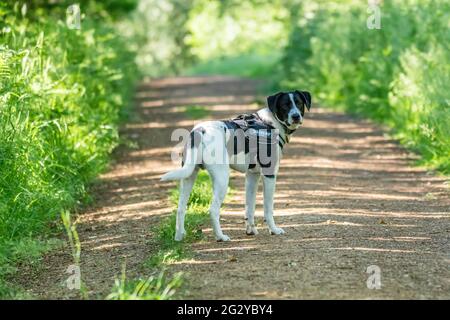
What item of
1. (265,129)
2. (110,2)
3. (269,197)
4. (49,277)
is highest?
(110,2)

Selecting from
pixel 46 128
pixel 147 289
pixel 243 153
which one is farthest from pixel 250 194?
pixel 46 128

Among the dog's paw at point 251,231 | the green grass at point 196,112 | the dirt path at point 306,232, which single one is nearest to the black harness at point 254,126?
the dog's paw at point 251,231

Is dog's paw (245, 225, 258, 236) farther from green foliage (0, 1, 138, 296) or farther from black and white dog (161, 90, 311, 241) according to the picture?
green foliage (0, 1, 138, 296)

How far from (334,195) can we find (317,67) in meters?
12.1

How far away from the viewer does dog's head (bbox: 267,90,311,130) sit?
7926 millimetres

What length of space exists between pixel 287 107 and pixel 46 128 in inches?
136

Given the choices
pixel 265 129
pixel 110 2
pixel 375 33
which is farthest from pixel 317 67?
pixel 265 129

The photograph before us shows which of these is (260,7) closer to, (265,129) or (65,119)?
(65,119)

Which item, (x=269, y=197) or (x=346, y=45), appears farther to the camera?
(x=346, y=45)

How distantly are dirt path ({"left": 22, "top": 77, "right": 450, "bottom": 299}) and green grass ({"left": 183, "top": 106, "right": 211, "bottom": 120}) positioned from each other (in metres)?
4.09

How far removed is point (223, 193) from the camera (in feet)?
24.5

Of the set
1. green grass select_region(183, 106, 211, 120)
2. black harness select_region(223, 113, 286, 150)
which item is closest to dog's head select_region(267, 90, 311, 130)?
black harness select_region(223, 113, 286, 150)
